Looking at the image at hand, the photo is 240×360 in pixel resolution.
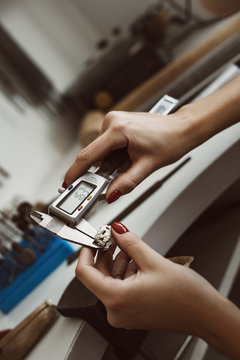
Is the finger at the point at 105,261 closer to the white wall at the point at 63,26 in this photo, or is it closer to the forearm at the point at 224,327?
the forearm at the point at 224,327

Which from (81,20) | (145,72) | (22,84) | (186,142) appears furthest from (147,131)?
(81,20)

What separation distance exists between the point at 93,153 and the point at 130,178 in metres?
0.09

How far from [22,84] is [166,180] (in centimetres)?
126

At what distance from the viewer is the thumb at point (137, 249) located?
456 mm

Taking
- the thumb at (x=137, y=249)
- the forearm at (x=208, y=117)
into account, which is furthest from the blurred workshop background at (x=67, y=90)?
the thumb at (x=137, y=249)

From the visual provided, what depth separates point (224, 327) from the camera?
43 centimetres

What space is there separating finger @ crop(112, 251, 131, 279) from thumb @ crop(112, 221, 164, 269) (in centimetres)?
6

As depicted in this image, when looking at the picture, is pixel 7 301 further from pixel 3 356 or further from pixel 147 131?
pixel 147 131

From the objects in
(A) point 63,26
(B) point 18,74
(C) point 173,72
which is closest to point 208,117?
(C) point 173,72

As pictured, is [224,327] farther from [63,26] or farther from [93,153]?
[63,26]

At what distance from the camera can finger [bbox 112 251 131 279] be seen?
0.52 metres

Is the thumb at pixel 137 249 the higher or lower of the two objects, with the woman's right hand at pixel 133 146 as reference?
lower

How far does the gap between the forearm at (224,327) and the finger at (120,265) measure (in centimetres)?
16

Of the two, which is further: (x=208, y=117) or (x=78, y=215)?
(x=208, y=117)
